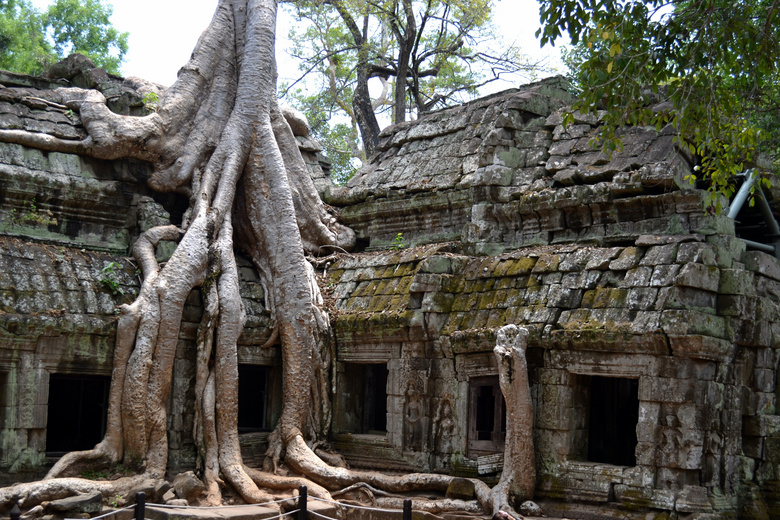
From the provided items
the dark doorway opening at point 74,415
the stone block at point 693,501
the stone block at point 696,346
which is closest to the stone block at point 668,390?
the stone block at point 696,346

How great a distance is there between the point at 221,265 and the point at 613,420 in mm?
4658

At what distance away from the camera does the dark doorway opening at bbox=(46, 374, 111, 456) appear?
35.1 feet

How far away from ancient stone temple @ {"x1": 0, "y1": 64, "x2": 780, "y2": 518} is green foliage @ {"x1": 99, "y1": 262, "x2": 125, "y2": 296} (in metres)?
0.02

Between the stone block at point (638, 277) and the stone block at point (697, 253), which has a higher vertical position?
the stone block at point (697, 253)

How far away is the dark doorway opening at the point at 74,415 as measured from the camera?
1070 cm

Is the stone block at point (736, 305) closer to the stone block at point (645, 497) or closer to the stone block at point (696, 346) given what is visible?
the stone block at point (696, 346)

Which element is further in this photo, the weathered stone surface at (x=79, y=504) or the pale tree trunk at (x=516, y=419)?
the pale tree trunk at (x=516, y=419)

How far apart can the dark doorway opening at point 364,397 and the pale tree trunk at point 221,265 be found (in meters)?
0.40

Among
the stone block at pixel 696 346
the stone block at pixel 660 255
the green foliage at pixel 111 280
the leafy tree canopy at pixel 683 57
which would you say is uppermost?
the leafy tree canopy at pixel 683 57

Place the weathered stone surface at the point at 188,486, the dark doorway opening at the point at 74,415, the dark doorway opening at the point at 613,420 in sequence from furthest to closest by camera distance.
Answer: the dark doorway opening at the point at 74,415 < the dark doorway opening at the point at 613,420 < the weathered stone surface at the point at 188,486

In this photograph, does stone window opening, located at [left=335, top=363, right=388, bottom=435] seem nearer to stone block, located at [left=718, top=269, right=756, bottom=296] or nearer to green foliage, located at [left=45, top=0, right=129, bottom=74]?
stone block, located at [left=718, top=269, right=756, bottom=296]

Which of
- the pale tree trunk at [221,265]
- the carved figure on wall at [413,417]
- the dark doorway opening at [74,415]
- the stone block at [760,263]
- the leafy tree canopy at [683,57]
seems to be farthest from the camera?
the dark doorway opening at [74,415]

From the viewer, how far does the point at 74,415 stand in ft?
35.4

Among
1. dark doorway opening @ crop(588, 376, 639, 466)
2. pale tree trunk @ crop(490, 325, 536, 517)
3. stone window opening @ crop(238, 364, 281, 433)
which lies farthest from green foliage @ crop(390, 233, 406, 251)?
pale tree trunk @ crop(490, 325, 536, 517)
